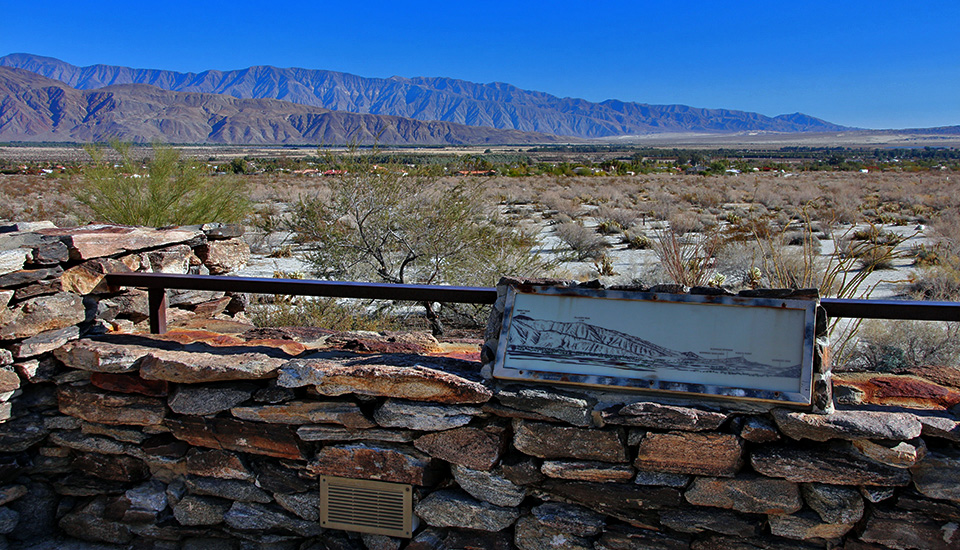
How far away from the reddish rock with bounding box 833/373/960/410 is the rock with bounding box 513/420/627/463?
1.11 m

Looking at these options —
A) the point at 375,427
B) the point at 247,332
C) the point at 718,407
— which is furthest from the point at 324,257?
the point at 718,407

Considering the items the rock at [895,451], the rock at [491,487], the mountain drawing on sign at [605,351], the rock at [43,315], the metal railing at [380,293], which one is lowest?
the rock at [491,487]

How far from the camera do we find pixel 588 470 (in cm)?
269

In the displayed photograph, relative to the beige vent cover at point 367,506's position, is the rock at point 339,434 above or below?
above

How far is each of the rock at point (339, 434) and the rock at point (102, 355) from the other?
2.99 feet

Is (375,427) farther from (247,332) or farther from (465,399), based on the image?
(247,332)

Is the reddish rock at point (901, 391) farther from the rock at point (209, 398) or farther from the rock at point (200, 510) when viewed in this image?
the rock at point (200, 510)

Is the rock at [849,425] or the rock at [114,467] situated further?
the rock at [114,467]

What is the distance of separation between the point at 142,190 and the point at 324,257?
16.0ft

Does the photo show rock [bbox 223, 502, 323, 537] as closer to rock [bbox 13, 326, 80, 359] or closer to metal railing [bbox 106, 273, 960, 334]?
metal railing [bbox 106, 273, 960, 334]

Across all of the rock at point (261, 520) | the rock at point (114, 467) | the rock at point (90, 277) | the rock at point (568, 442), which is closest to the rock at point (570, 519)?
the rock at point (568, 442)

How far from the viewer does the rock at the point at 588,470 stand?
8.79ft

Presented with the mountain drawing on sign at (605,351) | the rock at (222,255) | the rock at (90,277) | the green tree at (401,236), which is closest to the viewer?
the mountain drawing on sign at (605,351)

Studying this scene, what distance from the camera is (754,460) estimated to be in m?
2.54
